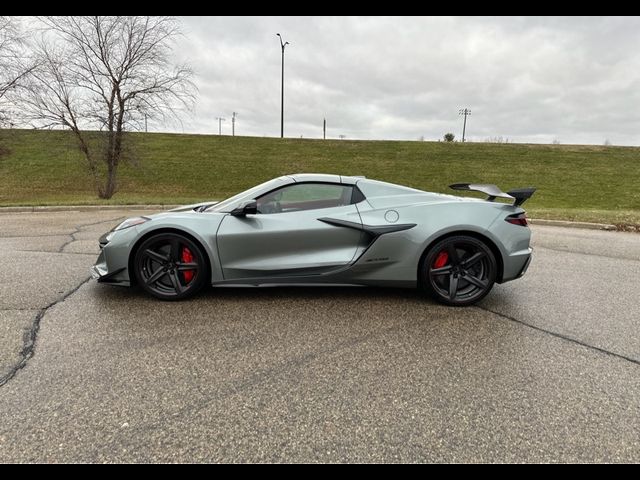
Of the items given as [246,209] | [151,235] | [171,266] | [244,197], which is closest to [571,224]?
[244,197]

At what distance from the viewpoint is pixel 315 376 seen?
7.80 ft

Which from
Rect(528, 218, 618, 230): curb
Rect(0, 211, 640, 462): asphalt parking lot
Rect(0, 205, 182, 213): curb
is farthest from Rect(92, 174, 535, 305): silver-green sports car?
Rect(0, 205, 182, 213): curb

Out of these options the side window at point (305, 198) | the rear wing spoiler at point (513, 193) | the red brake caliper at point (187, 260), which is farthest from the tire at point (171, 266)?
the rear wing spoiler at point (513, 193)

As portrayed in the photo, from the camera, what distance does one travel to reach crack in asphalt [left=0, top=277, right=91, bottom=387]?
232cm

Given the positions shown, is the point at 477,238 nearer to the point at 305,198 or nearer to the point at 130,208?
the point at 305,198

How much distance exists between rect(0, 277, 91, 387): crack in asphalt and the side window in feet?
6.78

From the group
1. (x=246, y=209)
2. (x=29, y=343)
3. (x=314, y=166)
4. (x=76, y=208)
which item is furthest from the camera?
(x=314, y=166)

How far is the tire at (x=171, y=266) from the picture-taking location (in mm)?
3549

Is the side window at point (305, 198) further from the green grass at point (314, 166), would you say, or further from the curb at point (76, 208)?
the green grass at point (314, 166)

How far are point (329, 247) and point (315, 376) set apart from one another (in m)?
1.44

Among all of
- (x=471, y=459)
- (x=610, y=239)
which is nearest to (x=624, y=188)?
(x=610, y=239)

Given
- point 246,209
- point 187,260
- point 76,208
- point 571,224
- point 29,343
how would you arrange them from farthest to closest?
point 76,208 < point 571,224 < point 187,260 < point 246,209 < point 29,343
